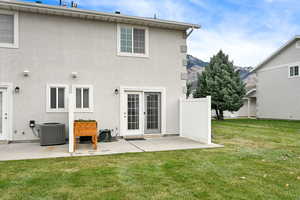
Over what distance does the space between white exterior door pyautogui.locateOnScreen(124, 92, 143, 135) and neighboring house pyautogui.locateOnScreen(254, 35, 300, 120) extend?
45.7 feet

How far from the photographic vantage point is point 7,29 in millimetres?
7648

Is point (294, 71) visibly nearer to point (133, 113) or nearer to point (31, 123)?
point (133, 113)

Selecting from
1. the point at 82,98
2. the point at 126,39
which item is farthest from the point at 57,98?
the point at 126,39

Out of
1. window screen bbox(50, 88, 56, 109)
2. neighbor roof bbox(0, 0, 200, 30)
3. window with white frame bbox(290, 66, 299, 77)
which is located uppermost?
neighbor roof bbox(0, 0, 200, 30)

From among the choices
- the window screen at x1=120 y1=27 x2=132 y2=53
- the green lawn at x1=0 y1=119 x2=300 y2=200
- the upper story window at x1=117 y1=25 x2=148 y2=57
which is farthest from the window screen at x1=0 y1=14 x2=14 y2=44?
the green lawn at x1=0 y1=119 x2=300 y2=200

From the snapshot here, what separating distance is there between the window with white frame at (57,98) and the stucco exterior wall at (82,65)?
17cm

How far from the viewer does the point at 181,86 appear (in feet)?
31.5

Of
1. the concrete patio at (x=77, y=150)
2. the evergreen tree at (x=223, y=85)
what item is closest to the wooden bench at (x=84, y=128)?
the concrete patio at (x=77, y=150)

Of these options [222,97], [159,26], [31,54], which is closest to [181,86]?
[159,26]

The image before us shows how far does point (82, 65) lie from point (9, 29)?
8.95 ft

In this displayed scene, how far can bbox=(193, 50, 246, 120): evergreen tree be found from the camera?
17.1 m

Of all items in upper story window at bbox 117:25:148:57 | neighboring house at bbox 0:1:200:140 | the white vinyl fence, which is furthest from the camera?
upper story window at bbox 117:25:148:57

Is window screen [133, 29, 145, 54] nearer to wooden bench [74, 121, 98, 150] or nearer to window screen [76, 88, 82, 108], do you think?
window screen [76, 88, 82, 108]

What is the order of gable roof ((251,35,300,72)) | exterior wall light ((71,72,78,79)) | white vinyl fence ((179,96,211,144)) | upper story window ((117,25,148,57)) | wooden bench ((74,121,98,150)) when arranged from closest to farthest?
1. wooden bench ((74,121,98,150))
2. white vinyl fence ((179,96,211,144))
3. exterior wall light ((71,72,78,79))
4. upper story window ((117,25,148,57))
5. gable roof ((251,35,300,72))
